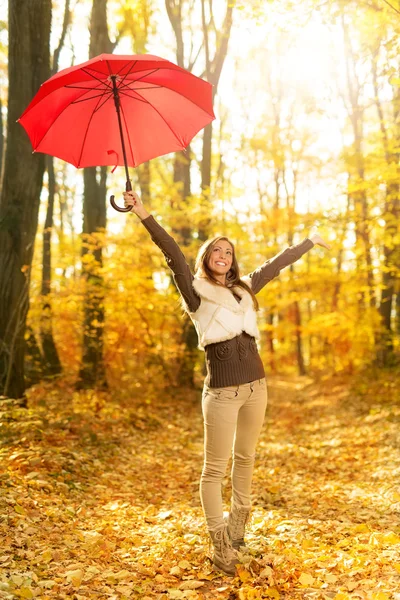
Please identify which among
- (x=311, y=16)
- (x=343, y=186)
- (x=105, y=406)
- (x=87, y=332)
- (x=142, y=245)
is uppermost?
(x=311, y=16)

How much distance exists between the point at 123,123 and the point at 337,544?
3691mm

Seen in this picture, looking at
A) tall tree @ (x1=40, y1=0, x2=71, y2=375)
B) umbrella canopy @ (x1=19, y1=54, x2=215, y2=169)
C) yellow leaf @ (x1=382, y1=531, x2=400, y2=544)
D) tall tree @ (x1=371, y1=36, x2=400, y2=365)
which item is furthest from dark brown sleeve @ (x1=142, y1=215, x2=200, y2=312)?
tall tree @ (x1=40, y1=0, x2=71, y2=375)

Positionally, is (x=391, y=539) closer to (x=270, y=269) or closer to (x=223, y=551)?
(x=223, y=551)

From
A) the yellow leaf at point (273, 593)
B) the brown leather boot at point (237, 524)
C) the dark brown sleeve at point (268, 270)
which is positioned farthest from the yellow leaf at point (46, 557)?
the dark brown sleeve at point (268, 270)

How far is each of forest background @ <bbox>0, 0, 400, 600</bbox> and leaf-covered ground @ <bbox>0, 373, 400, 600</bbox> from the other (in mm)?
24

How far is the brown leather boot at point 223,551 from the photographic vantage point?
3.53 m

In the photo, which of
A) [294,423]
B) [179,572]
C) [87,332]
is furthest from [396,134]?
[179,572]

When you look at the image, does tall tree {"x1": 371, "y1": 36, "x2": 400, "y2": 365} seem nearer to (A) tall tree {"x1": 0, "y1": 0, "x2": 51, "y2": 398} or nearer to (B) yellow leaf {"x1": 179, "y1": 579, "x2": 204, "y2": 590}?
(A) tall tree {"x1": 0, "y1": 0, "x2": 51, "y2": 398}

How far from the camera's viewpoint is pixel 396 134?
992cm

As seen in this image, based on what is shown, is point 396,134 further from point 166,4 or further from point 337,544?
point 337,544

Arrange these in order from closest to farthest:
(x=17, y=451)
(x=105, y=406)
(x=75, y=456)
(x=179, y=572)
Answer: (x=179, y=572), (x=17, y=451), (x=75, y=456), (x=105, y=406)

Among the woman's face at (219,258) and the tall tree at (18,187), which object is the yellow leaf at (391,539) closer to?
the woman's face at (219,258)

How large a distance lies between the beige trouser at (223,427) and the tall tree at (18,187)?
13.1ft

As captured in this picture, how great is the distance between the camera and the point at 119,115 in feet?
12.2
